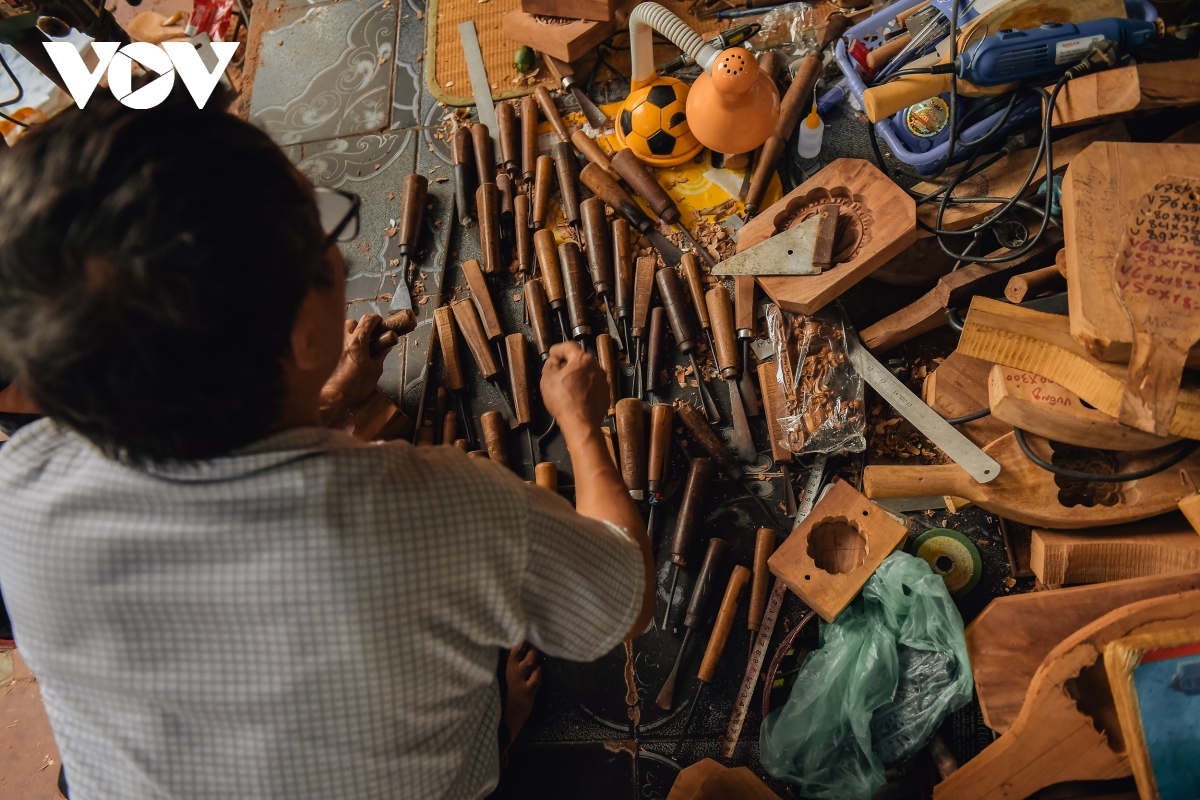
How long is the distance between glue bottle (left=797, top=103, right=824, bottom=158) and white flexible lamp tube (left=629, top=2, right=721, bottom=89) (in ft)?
1.11

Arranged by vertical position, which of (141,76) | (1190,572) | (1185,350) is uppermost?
(141,76)

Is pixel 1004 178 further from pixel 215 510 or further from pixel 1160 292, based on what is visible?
pixel 215 510

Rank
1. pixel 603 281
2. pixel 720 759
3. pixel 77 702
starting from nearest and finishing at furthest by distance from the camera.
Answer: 1. pixel 77 702
2. pixel 720 759
3. pixel 603 281

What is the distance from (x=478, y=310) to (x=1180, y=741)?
1.89 meters

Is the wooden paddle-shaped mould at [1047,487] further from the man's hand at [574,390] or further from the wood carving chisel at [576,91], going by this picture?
the wood carving chisel at [576,91]

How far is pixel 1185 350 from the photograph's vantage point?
1.17m

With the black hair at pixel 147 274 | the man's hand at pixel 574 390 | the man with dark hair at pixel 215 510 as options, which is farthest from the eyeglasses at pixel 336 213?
the man's hand at pixel 574 390

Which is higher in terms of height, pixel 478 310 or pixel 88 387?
pixel 88 387

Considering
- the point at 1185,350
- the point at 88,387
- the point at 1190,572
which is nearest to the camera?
the point at 88,387

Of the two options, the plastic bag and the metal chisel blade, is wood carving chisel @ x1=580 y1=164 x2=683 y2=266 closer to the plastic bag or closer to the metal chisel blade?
the metal chisel blade

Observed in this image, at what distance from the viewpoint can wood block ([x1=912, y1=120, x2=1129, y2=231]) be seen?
5.34 ft

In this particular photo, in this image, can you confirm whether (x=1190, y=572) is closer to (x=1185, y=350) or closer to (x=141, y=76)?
(x=1185, y=350)

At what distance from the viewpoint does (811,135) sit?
6.79 feet

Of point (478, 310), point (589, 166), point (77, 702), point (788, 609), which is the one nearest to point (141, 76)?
point (478, 310)
